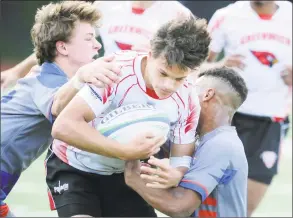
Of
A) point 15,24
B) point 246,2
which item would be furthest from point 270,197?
point 15,24

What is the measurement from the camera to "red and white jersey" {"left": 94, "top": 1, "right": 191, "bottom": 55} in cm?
449

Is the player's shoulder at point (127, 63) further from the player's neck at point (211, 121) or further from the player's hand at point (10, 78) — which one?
the player's hand at point (10, 78)

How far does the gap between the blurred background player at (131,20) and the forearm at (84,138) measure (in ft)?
6.47

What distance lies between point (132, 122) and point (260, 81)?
2.20 meters

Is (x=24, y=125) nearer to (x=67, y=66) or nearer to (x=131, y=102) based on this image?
(x=67, y=66)

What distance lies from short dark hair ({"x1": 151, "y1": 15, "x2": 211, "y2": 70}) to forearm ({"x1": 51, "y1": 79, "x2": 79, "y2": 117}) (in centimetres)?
30

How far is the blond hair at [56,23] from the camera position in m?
2.99

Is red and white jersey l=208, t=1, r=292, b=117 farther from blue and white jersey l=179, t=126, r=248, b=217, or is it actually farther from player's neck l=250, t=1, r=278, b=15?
blue and white jersey l=179, t=126, r=248, b=217

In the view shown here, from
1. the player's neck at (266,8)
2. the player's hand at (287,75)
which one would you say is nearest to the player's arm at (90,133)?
the player's hand at (287,75)

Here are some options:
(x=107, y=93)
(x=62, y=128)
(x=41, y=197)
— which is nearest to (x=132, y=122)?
(x=107, y=93)

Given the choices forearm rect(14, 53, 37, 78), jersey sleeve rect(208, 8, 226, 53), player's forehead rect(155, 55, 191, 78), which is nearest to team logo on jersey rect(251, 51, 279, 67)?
jersey sleeve rect(208, 8, 226, 53)

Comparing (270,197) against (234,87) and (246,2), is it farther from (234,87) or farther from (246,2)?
(234,87)

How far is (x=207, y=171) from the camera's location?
2.71 metres

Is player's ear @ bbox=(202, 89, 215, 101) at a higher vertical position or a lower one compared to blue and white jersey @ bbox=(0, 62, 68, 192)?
higher
